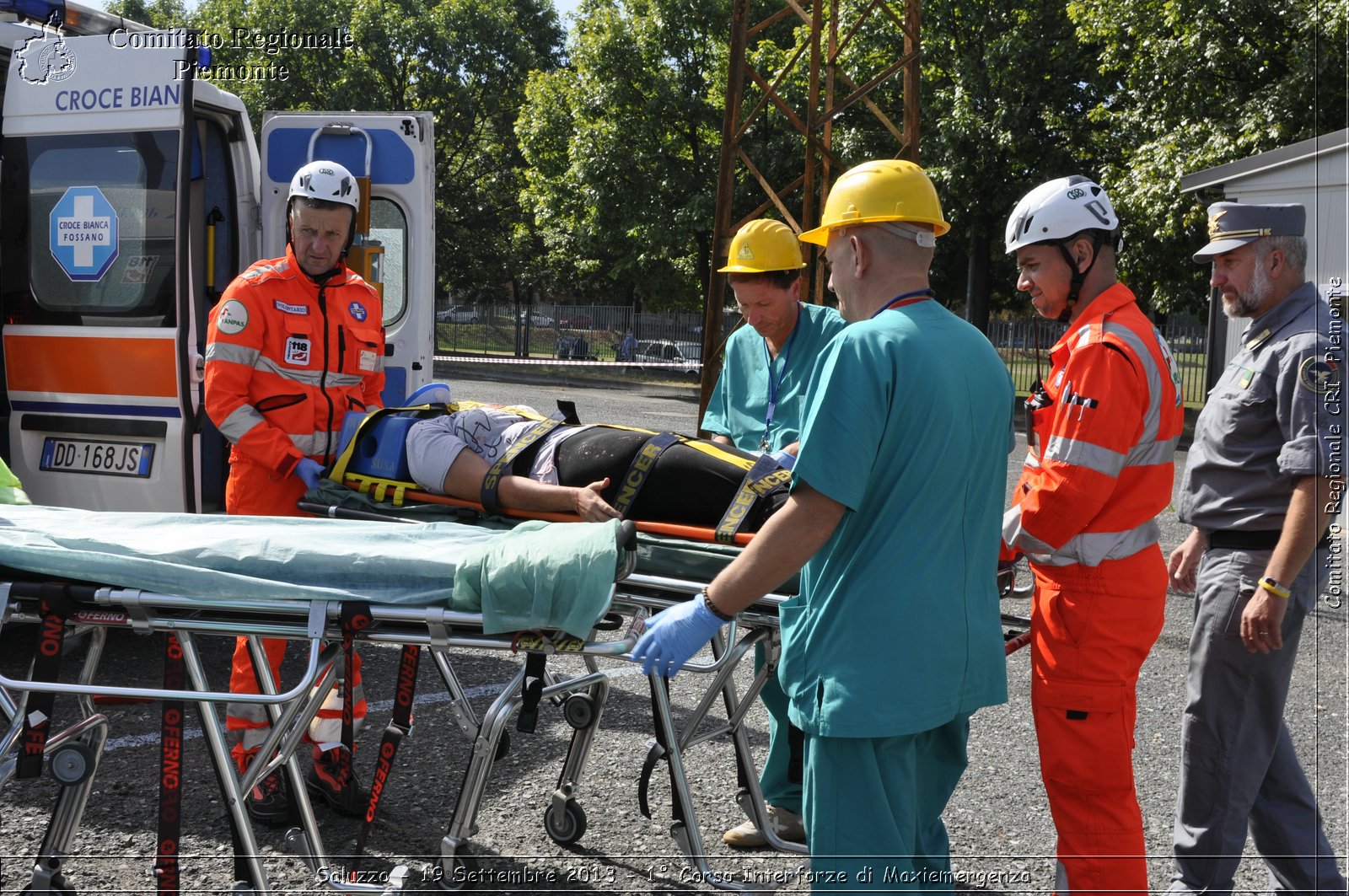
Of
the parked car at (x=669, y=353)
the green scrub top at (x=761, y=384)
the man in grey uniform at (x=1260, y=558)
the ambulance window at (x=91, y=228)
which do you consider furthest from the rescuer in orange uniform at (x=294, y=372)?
the parked car at (x=669, y=353)

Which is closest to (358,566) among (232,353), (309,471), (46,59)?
(309,471)

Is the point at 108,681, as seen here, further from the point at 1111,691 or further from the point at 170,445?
the point at 1111,691

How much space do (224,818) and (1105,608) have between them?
2872mm

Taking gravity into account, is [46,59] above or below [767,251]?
above

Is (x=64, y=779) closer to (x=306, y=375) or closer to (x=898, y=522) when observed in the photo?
(x=306, y=375)

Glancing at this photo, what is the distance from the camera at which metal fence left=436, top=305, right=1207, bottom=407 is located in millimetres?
30969

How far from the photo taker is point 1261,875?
11.4 ft

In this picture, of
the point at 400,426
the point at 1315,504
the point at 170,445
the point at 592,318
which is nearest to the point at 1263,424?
the point at 1315,504

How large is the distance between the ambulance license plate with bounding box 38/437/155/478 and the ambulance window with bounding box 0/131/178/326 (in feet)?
1.91

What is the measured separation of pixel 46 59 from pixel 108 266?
3.30 feet

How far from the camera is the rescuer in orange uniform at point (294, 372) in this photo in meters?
3.87

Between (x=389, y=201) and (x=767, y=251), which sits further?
(x=389, y=201)

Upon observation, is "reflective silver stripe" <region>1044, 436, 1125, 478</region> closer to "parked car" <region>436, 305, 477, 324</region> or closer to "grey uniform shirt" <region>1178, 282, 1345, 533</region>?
"grey uniform shirt" <region>1178, 282, 1345, 533</region>

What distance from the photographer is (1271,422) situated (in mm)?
3051
